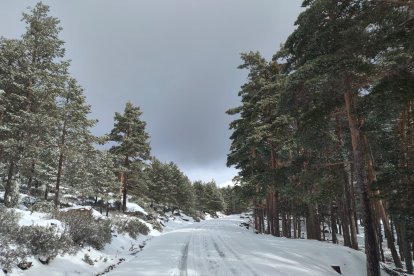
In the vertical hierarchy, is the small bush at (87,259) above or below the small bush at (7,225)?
below

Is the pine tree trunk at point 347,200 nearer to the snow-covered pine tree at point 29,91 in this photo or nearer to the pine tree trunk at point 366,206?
the pine tree trunk at point 366,206

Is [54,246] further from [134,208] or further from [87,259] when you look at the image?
[134,208]

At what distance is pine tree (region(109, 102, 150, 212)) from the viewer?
1371 inches

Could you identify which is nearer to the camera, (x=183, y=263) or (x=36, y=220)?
(x=183, y=263)

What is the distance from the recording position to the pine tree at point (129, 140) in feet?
114

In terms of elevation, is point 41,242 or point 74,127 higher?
point 74,127

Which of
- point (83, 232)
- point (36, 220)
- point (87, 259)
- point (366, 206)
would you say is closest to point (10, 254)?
point (87, 259)

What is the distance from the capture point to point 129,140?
3459 cm

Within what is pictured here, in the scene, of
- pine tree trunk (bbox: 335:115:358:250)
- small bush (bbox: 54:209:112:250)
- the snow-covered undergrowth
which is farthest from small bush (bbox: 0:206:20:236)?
pine tree trunk (bbox: 335:115:358:250)

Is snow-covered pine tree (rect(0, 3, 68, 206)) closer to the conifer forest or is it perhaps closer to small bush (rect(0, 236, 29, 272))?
the conifer forest

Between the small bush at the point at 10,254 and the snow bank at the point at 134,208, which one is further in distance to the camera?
the snow bank at the point at 134,208

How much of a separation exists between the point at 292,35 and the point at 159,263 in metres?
10.8

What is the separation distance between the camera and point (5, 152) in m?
17.6

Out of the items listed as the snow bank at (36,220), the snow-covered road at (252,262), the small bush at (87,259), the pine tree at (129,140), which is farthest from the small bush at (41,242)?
the pine tree at (129,140)
